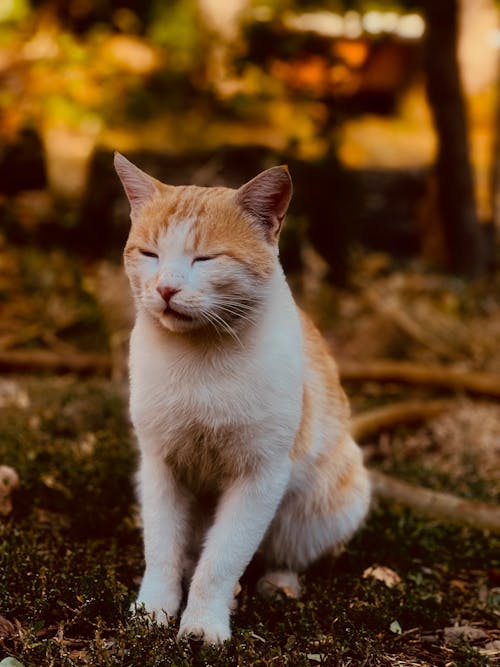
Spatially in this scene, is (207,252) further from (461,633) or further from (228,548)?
(461,633)

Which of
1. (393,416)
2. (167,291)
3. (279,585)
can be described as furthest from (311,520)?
(393,416)

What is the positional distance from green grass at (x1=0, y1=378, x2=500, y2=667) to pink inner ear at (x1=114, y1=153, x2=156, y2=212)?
1247 mm

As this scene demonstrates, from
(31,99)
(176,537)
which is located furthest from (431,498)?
(31,99)

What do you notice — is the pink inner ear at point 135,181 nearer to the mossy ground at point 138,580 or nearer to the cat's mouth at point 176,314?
the cat's mouth at point 176,314

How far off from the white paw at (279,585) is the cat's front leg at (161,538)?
1.27ft

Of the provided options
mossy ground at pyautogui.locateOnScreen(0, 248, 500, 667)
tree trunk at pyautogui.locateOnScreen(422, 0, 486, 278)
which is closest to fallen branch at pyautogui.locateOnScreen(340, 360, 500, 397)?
mossy ground at pyautogui.locateOnScreen(0, 248, 500, 667)

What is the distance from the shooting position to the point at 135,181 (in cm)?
255

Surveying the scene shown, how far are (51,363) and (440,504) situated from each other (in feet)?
9.94

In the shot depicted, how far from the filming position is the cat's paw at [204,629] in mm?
2352

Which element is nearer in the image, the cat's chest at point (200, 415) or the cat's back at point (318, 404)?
the cat's chest at point (200, 415)

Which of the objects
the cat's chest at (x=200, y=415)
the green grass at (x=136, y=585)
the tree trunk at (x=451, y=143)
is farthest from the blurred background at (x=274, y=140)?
the cat's chest at (x=200, y=415)

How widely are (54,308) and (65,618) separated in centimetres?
409

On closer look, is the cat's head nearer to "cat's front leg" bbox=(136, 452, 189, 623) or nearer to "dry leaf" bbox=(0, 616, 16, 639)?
"cat's front leg" bbox=(136, 452, 189, 623)

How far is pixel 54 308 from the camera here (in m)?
6.30
